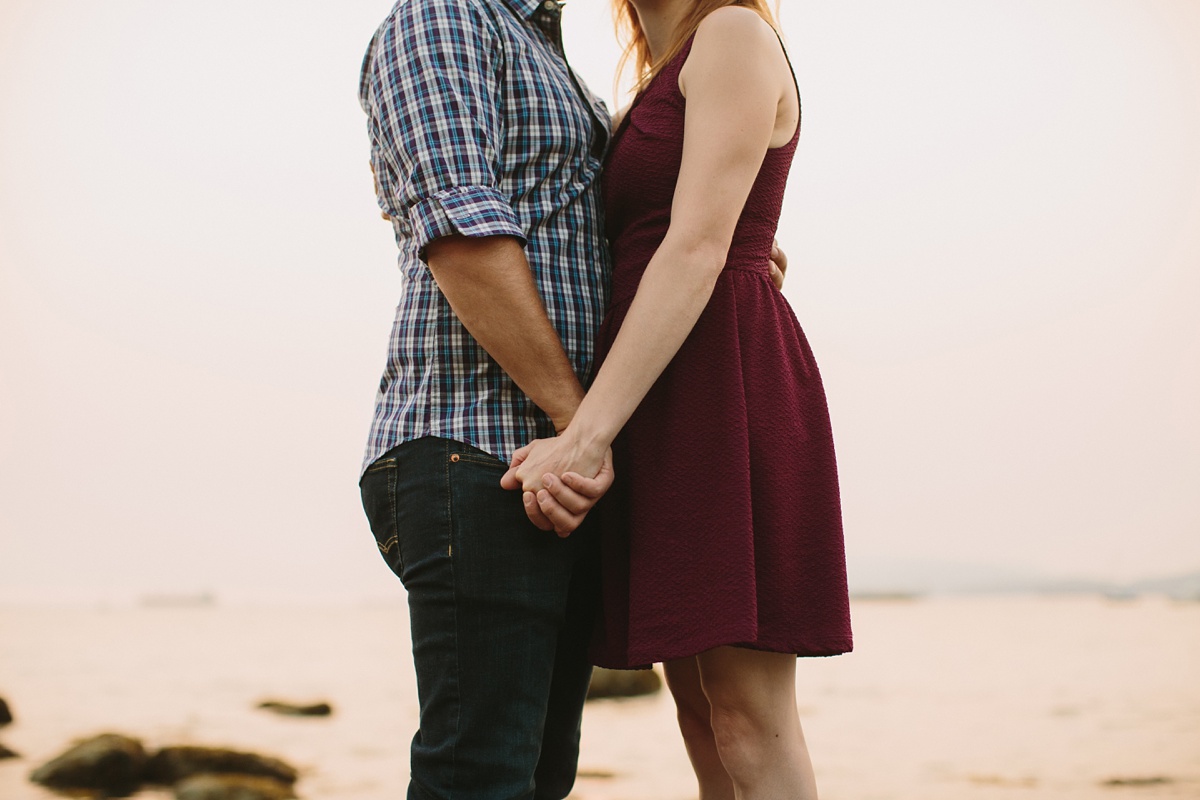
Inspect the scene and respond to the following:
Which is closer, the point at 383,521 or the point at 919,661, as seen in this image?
the point at 383,521

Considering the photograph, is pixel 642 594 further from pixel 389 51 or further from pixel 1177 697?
pixel 1177 697

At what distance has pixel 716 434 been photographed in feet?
4.12

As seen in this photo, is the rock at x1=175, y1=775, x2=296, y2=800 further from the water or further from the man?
the man

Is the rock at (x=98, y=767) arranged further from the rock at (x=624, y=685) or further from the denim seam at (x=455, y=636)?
the denim seam at (x=455, y=636)

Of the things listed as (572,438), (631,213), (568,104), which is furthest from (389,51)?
(572,438)

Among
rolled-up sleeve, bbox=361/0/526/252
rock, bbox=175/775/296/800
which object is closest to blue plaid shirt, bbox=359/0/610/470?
rolled-up sleeve, bbox=361/0/526/252

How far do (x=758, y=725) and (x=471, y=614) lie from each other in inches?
14.6

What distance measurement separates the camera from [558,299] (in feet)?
4.26

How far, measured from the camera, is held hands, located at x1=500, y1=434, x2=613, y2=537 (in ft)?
3.87

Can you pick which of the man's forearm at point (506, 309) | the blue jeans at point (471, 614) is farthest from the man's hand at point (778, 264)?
the blue jeans at point (471, 614)

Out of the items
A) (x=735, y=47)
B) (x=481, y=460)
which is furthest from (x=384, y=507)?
(x=735, y=47)

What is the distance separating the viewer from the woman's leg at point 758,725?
4.05 ft

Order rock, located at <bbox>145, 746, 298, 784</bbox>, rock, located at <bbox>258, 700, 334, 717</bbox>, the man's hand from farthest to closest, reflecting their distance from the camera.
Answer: rock, located at <bbox>258, 700, 334, 717</bbox> → rock, located at <bbox>145, 746, 298, 784</bbox> → the man's hand

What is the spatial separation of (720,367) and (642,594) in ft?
0.96
